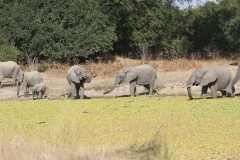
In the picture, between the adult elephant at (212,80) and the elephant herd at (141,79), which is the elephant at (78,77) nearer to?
the elephant herd at (141,79)

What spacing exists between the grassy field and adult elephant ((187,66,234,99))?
3.20 feet

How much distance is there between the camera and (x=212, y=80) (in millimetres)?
18234

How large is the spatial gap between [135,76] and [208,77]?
4.39 m

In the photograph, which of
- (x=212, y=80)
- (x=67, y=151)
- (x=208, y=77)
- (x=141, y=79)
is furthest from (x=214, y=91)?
(x=67, y=151)

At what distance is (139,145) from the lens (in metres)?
9.41

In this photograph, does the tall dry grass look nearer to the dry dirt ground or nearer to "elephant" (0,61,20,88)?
the dry dirt ground

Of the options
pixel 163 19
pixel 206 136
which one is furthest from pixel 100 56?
pixel 206 136

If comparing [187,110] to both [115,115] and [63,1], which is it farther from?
[63,1]

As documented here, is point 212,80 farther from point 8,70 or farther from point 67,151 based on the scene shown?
point 8,70

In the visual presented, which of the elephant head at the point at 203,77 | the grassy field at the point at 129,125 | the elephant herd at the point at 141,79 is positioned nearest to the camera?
the grassy field at the point at 129,125

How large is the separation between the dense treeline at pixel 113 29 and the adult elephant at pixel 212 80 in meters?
14.4

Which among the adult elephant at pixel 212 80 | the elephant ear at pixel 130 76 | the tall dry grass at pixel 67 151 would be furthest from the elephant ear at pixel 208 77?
the tall dry grass at pixel 67 151

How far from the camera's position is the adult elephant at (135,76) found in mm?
21719

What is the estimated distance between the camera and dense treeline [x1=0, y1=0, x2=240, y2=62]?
33406 millimetres
